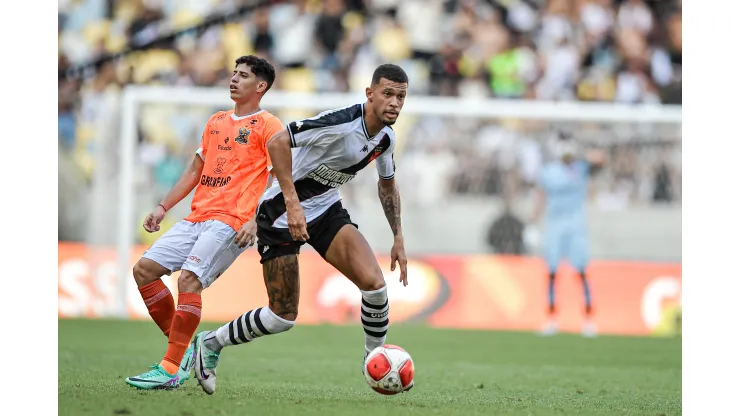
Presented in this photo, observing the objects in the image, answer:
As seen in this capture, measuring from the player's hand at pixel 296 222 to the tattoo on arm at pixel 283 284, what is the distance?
0.62m

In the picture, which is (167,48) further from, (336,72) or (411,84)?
(411,84)

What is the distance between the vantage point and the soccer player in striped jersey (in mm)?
7152

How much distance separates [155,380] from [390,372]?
1.54 meters

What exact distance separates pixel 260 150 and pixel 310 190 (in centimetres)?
46

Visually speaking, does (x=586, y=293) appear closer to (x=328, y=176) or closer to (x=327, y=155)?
(x=328, y=176)

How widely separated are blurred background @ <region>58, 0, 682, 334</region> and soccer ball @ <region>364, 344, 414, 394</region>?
434 inches

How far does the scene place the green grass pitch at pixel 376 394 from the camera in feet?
21.7

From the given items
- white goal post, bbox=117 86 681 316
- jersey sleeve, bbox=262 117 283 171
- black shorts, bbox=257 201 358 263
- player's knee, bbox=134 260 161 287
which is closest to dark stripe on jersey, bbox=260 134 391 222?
black shorts, bbox=257 201 358 263

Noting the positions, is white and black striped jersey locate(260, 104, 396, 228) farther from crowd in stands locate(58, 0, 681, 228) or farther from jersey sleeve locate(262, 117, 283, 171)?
crowd in stands locate(58, 0, 681, 228)

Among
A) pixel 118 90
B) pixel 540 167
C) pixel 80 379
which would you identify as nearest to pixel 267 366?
pixel 80 379

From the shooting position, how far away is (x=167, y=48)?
20953 mm

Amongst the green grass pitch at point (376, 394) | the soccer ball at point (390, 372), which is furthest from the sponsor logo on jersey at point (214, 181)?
the soccer ball at point (390, 372)

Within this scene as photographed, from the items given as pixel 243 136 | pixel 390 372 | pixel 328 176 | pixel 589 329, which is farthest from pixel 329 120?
pixel 589 329

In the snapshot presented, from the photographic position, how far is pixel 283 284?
7.45 meters
